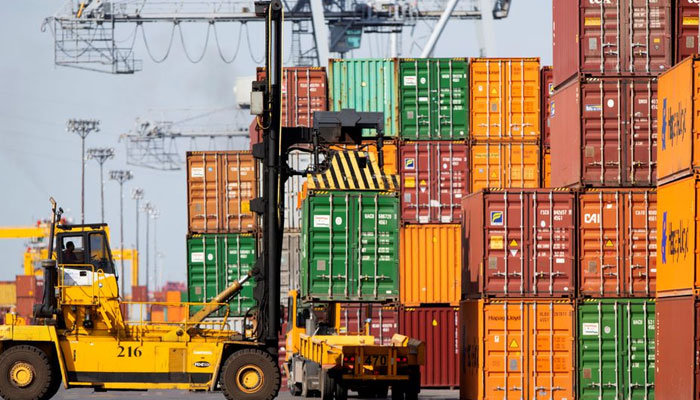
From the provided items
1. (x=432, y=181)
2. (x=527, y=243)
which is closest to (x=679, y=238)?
(x=527, y=243)

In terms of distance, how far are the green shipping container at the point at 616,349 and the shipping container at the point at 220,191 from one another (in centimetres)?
1359

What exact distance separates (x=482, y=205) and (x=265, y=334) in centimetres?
673

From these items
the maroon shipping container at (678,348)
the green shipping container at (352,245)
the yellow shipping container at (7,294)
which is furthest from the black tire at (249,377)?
the yellow shipping container at (7,294)

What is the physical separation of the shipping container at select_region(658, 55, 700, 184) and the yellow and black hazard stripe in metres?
7.77

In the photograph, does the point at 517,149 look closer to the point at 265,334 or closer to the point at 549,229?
the point at 549,229

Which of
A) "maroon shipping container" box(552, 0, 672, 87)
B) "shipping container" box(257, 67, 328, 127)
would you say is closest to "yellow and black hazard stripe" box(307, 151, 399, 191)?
"maroon shipping container" box(552, 0, 672, 87)

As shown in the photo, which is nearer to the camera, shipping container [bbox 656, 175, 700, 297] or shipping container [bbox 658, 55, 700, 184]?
shipping container [bbox 656, 175, 700, 297]

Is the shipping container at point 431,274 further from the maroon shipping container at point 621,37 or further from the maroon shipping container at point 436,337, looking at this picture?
the maroon shipping container at point 621,37

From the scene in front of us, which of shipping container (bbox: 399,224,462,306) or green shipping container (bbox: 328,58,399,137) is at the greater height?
green shipping container (bbox: 328,58,399,137)

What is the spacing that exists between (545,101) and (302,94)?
7101 millimetres

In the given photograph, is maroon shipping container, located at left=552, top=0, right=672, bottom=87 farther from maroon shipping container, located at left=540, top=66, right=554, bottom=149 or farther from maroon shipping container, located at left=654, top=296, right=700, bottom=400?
maroon shipping container, located at left=654, top=296, right=700, bottom=400

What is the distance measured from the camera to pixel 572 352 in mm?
31312

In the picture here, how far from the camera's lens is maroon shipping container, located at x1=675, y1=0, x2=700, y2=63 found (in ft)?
105

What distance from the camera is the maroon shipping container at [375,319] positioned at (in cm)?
3816
